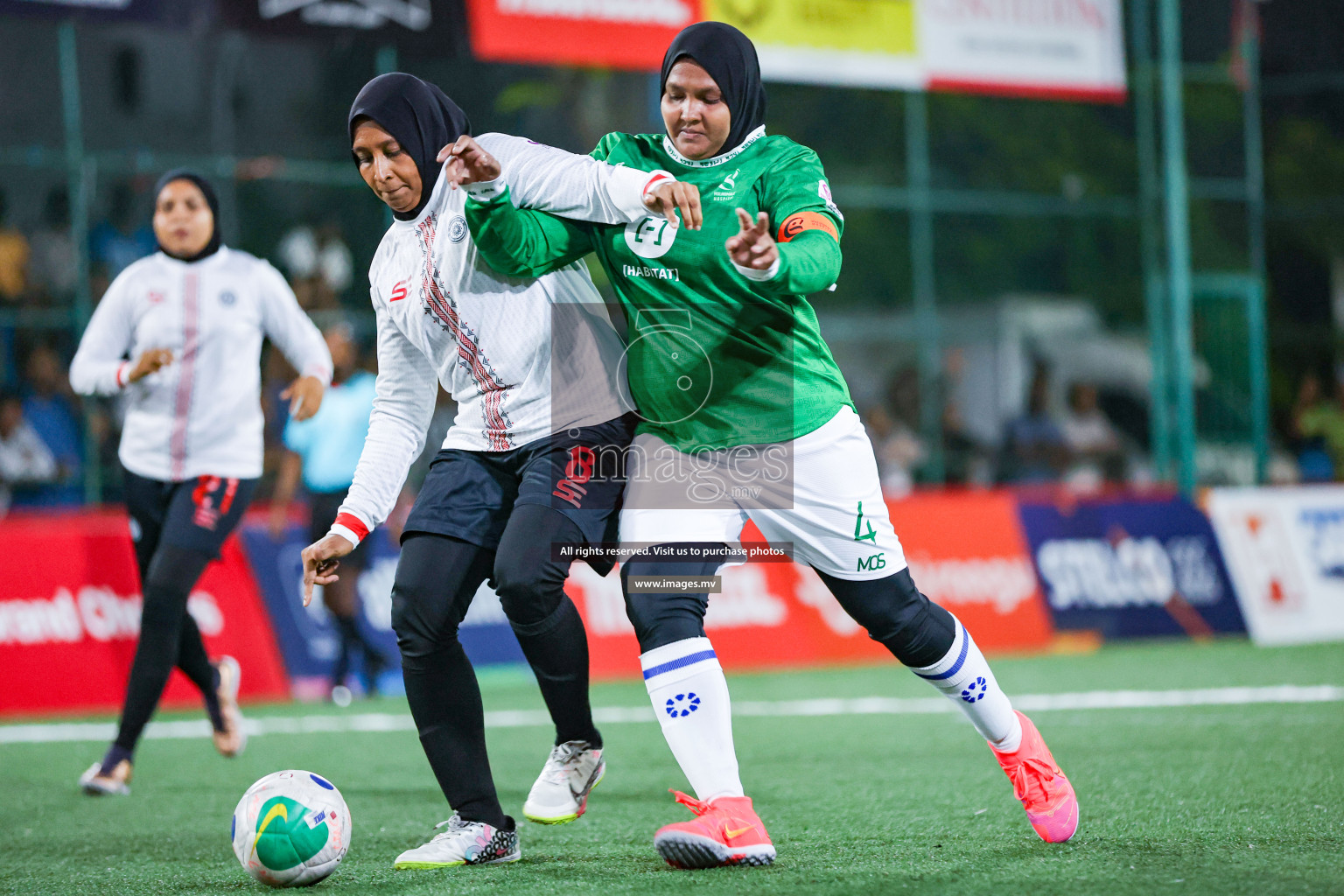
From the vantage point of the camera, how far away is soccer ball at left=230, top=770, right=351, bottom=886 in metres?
3.92

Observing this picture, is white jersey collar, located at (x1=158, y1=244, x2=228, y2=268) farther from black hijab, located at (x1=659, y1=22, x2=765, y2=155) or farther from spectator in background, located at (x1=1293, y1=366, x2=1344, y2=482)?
spectator in background, located at (x1=1293, y1=366, x2=1344, y2=482)

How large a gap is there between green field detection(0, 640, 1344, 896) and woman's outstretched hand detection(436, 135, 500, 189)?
181 cm

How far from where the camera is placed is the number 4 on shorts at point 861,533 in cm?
409

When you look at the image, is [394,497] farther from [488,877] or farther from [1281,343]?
[1281,343]

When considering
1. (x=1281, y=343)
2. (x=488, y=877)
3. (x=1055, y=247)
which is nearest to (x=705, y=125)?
(x=488, y=877)

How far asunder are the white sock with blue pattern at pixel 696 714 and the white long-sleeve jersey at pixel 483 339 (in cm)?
77

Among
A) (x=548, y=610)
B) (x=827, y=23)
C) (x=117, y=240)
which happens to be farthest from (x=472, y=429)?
(x=117, y=240)

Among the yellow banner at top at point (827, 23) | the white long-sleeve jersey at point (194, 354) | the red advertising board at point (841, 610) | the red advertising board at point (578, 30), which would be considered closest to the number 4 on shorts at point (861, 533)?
the white long-sleeve jersey at point (194, 354)

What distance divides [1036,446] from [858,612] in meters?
11.6

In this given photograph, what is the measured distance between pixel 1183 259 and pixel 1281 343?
558 centimetres

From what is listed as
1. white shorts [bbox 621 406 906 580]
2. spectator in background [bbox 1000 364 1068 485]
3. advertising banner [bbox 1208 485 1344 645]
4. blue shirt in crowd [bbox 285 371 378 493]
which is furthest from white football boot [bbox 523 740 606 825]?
spectator in background [bbox 1000 364 1068 485]

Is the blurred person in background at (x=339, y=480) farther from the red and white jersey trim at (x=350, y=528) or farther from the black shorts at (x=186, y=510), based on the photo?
the red and white jersey trim at (x=350, y=528)

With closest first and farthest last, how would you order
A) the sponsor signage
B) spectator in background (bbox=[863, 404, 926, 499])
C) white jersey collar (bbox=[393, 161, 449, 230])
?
white jersey collar (bbox=[393, 161, 449, 230]), the sponsor signage, spectator in background (bbox=[863, 404, 926, 499])

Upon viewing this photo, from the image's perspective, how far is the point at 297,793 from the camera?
4.03 metres
